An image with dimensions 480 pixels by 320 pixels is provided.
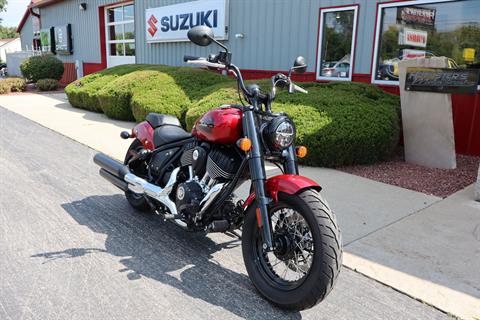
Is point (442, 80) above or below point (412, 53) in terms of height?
below

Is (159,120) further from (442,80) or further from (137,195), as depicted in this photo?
(442,80)

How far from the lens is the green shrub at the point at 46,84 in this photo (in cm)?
1642

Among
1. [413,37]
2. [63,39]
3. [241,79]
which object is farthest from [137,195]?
[63,39]

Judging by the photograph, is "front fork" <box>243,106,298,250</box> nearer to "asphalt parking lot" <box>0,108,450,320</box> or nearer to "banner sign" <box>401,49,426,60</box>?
"asphalt parking lot" <box>0,108,450,320</box>

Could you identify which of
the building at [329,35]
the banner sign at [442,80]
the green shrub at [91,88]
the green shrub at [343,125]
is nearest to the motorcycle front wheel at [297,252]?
the green shrub at [343,125]

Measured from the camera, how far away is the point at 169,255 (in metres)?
3.26

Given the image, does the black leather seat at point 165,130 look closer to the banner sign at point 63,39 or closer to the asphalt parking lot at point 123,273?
the asphalt parking lot at point 123,273

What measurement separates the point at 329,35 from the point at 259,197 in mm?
6444

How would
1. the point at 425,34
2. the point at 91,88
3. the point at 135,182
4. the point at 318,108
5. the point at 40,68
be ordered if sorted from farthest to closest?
the point at 40,68, the point at 91,88, the point at 425,34, the point at 318,108, the point at 135,182

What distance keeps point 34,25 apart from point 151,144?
83.4 feet

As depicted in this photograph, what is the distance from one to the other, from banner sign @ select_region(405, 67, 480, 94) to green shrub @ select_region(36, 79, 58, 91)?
14766mm

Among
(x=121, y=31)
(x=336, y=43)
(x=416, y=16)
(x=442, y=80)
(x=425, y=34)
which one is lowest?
(x=442, y=80)

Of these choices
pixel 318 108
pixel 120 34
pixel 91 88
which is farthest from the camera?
pixel 120 34

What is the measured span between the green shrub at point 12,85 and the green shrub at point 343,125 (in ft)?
42.8
